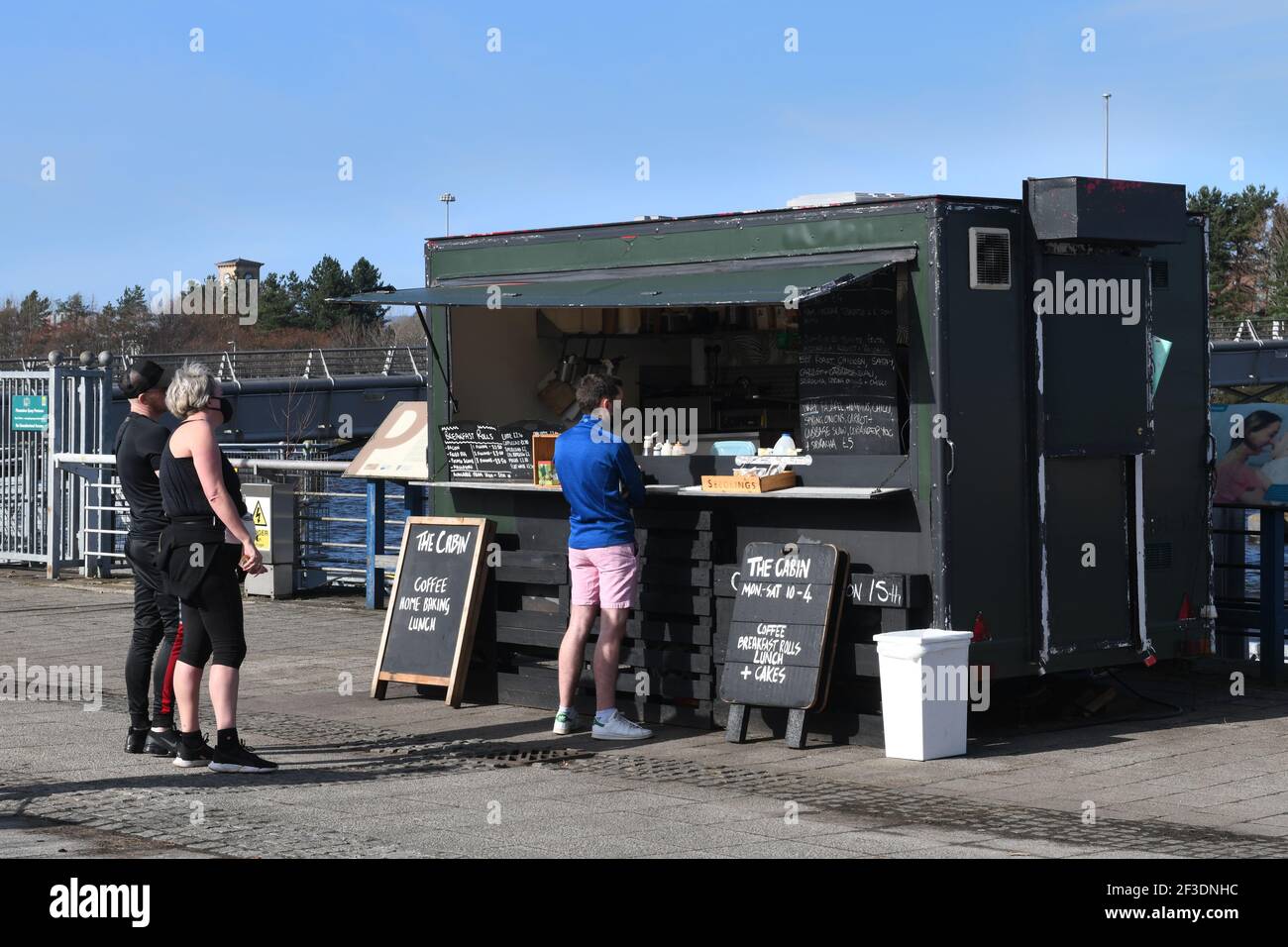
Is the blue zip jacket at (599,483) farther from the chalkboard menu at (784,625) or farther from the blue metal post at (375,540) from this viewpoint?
the blue metal post at (375,540)

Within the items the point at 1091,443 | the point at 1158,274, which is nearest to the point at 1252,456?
the point at 1158,274

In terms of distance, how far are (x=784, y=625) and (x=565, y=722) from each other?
4.51ft

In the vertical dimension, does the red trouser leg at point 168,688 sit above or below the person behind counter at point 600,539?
below

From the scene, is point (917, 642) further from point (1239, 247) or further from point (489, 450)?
point (1239, 247)

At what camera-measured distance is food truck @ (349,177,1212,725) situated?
9.65 m

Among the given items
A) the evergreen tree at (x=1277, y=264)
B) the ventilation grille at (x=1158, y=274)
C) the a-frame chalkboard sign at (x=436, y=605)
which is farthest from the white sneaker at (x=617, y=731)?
the evergreen tree at (x=1277, y=264)

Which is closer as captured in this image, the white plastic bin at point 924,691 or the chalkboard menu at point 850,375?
the white plastic bin at point 924,691

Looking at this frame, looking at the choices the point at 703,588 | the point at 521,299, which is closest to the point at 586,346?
the point at 521,299

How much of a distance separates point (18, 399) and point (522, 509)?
10245mm

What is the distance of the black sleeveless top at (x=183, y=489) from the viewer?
8.81 metres

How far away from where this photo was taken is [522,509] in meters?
11.8

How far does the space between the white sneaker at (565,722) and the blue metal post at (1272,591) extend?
4621 millimetres

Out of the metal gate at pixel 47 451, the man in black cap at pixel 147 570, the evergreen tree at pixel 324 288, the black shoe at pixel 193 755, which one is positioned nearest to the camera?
the black shoe at pixel 193 755

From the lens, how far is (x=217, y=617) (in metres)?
8.81
